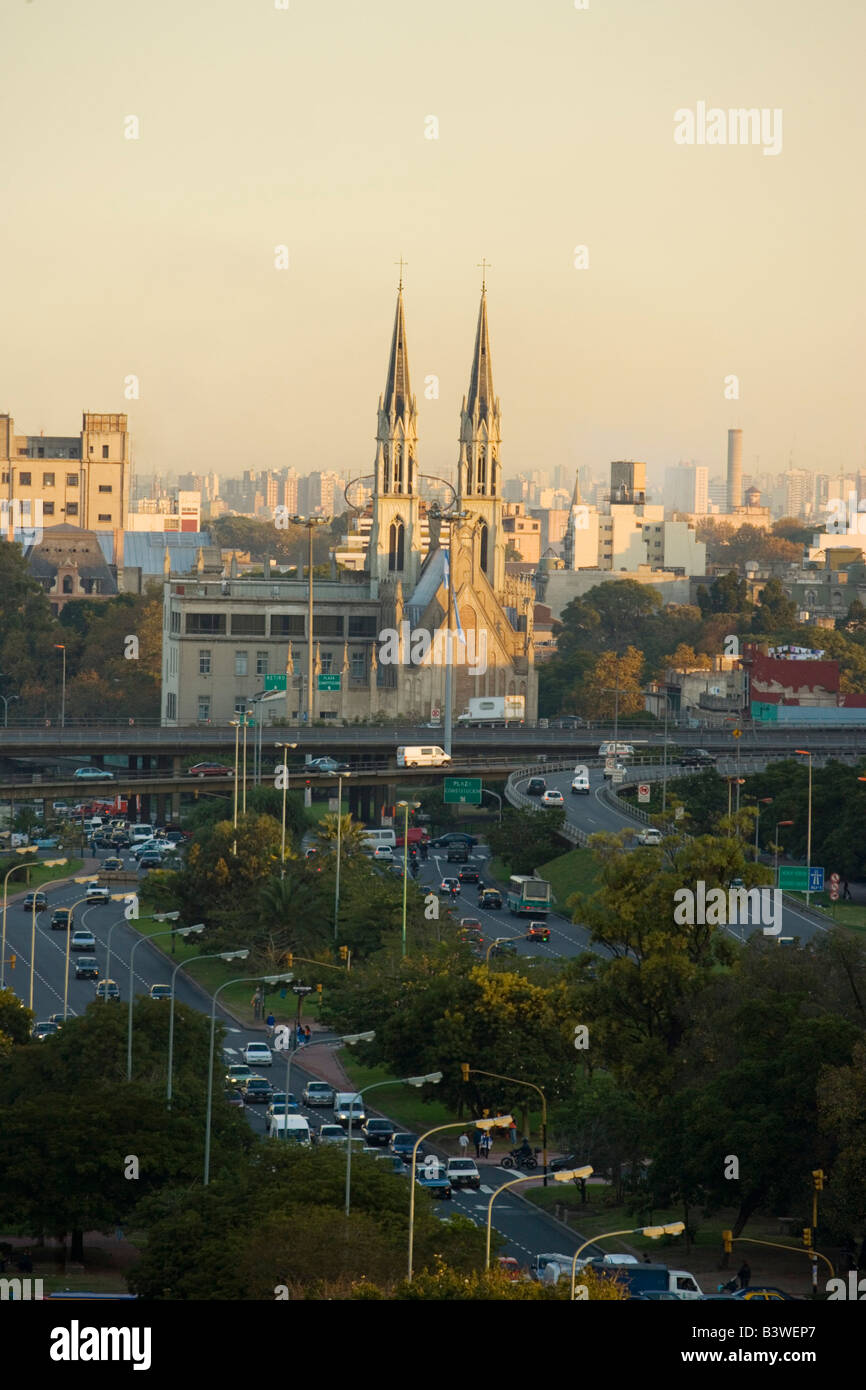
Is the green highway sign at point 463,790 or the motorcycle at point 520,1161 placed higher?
the green highway sign at point 463,790

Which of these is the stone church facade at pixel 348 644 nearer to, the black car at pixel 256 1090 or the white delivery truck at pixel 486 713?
the white delivery truck at pixel 486 713

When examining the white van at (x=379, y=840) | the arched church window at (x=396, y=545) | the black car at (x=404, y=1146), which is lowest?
the black car at (x=404, y=1146)

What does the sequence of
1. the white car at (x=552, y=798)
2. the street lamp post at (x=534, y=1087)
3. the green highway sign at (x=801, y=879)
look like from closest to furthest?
1. the street lamp post at (x=534, y=1087)
2. the green highway sign at (x=801, y=879)
3. the white car at (x=552, y=798)

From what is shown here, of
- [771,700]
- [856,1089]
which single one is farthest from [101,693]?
[856,1089]

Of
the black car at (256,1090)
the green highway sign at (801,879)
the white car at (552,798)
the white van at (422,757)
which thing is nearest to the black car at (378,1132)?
the black car at (256,1090)

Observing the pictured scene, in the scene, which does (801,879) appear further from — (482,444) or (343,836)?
(482,444)

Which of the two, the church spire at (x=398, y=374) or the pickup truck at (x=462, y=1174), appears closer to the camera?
the pickup truck at (x=462, y=1174)

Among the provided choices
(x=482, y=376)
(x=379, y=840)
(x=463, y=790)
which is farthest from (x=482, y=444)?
(x=379, y=840)
